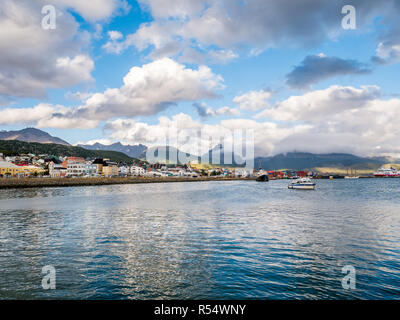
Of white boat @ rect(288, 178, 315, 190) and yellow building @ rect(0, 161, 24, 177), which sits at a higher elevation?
yellow building @ rect(0, 161, 24, 177)

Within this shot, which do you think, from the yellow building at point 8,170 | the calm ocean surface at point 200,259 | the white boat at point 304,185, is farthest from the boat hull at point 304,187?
the yellow building at point 8,170

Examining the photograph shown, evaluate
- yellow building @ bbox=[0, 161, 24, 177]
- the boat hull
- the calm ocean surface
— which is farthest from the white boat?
yellow building @ bbox=[0, 161, 24, 177]

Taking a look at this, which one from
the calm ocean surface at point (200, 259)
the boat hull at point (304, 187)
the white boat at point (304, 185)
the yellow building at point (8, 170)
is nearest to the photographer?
the calm ocean surface at point (200, 259)

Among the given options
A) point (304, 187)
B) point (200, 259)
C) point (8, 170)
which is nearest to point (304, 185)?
point (304, 187)

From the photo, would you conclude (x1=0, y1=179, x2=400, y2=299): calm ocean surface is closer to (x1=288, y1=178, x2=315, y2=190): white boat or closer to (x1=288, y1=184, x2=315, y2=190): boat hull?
(x1=288, y1=184, x2=315, y2=190): boat hull

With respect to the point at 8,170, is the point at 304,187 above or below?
below

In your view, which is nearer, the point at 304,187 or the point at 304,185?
the point at 304,187

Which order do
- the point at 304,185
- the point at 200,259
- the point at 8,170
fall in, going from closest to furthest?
1. the point at 200,259
2. the point at 304,185
3. the point at 8,170

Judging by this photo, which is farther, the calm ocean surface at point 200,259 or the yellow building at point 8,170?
the yellow building at point 8,170

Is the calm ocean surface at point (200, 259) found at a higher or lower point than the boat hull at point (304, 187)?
higher

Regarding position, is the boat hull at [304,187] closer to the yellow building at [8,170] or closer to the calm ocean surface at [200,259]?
the calm ocean surface at [200,259]

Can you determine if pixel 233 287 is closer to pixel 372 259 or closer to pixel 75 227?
pixel 372 259

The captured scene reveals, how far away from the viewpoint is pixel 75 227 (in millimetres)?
31344

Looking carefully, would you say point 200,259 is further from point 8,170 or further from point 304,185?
point 8,170
